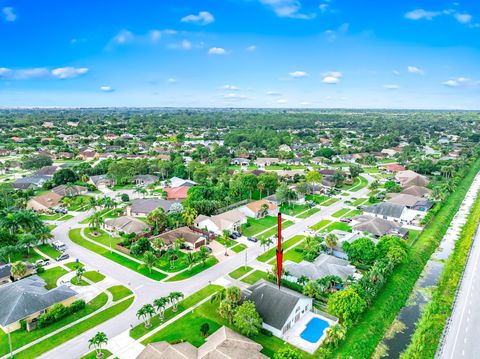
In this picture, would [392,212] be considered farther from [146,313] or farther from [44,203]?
[44,203]

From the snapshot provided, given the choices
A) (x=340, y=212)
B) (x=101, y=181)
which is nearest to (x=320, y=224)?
(x=340, y=212)

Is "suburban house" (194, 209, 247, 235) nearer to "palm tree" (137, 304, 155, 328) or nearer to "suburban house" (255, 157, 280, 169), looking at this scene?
"palm tree" (137, 304, 155, 328)

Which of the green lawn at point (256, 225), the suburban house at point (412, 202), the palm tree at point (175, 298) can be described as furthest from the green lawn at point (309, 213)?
the palm tree at point (175, 298)

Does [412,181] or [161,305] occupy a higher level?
[412,181]

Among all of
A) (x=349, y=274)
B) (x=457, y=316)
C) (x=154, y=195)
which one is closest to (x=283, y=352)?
(x=349, y=274)

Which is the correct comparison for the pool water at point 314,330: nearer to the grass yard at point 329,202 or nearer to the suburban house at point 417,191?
the grass yard at point 329,202

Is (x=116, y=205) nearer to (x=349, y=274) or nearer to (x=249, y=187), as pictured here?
(x=249, y=187)
